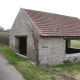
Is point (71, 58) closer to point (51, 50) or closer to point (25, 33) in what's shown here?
point (51, 50)

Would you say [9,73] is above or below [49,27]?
below

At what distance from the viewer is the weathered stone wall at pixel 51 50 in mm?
13579

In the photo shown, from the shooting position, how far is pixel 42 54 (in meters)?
13.6

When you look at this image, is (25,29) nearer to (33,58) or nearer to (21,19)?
(21,19)

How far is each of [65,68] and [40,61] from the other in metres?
2.23

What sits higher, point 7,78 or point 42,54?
point 42,54

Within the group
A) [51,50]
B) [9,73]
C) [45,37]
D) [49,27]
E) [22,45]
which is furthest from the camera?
[22,45]

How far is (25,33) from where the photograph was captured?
15.9 meters

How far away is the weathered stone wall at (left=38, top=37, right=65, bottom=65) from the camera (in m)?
13.6

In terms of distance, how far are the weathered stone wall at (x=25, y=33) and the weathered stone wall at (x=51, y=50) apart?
2.23 feet

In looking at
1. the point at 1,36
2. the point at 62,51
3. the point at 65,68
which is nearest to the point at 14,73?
the point at 65,68

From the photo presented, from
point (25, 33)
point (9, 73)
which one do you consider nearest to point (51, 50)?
point (25, 33)

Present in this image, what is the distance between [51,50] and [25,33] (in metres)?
3.40

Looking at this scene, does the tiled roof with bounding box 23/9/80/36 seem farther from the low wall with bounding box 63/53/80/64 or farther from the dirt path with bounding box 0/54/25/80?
the dirt path with bounding box 0/54/25/80
